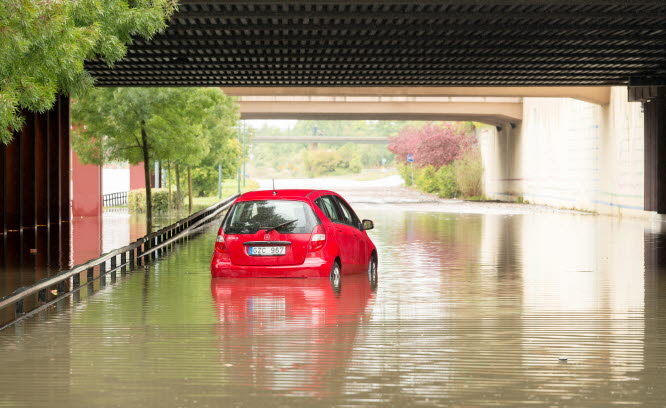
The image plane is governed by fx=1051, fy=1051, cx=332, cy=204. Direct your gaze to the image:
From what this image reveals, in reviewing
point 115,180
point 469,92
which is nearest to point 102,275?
point 469,92

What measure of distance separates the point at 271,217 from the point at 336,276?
3.77ft

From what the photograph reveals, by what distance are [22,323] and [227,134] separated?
114ft

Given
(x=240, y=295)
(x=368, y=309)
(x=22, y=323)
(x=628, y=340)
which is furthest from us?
(x=240, y=295)

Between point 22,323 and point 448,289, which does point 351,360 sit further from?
point 448,289

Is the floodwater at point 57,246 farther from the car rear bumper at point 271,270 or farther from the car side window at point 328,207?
the car side window at point 328,207

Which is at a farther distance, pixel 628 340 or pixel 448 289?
pixel 448 289

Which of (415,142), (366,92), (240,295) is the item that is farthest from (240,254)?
(415,142)

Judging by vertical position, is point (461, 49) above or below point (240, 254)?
above

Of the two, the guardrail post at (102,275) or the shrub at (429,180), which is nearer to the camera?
the guardrail post at (102,275)

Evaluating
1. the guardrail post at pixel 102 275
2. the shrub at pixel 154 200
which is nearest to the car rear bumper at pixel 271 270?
the guardrail post at pixel 102 275

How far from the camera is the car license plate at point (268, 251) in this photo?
13.5 metres

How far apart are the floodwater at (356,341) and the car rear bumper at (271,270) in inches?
6.9

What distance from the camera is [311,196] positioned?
45.2 ft

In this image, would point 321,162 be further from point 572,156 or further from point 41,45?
point 41,45
